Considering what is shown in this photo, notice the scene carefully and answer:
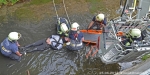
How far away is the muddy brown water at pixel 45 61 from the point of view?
9180mm

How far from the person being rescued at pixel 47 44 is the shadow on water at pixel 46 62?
0.19 m

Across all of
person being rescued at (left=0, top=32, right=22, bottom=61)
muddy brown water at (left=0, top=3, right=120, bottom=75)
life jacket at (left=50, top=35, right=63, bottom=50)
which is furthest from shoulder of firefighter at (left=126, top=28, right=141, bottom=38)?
person being rescued at (left=0, top=32, right=22, bottom=61)

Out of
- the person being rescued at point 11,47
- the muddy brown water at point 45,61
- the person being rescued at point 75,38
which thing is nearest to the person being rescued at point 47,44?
the muddy brown water at point 45,61

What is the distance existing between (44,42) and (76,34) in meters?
1.54

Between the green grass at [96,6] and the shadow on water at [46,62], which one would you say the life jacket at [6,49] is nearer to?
the shadow on water at [46,62]

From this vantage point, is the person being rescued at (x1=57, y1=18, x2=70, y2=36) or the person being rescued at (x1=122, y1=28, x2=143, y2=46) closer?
the person being rescued at (x1=122, y1=28, x2=143, y2=46)

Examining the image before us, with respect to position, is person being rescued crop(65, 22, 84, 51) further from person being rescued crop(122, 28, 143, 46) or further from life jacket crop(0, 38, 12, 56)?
life jacket crop(0, 38, 12, 56)

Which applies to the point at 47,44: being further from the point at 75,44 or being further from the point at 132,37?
the point at 132,37

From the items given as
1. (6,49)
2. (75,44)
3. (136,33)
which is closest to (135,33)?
(136,33)

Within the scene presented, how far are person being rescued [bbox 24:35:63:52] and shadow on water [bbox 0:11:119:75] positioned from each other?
188mm

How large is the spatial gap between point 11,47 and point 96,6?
17.9 feet

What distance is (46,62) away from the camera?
9.54 metres

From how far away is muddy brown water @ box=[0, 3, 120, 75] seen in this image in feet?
30.1

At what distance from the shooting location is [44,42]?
994 cm
